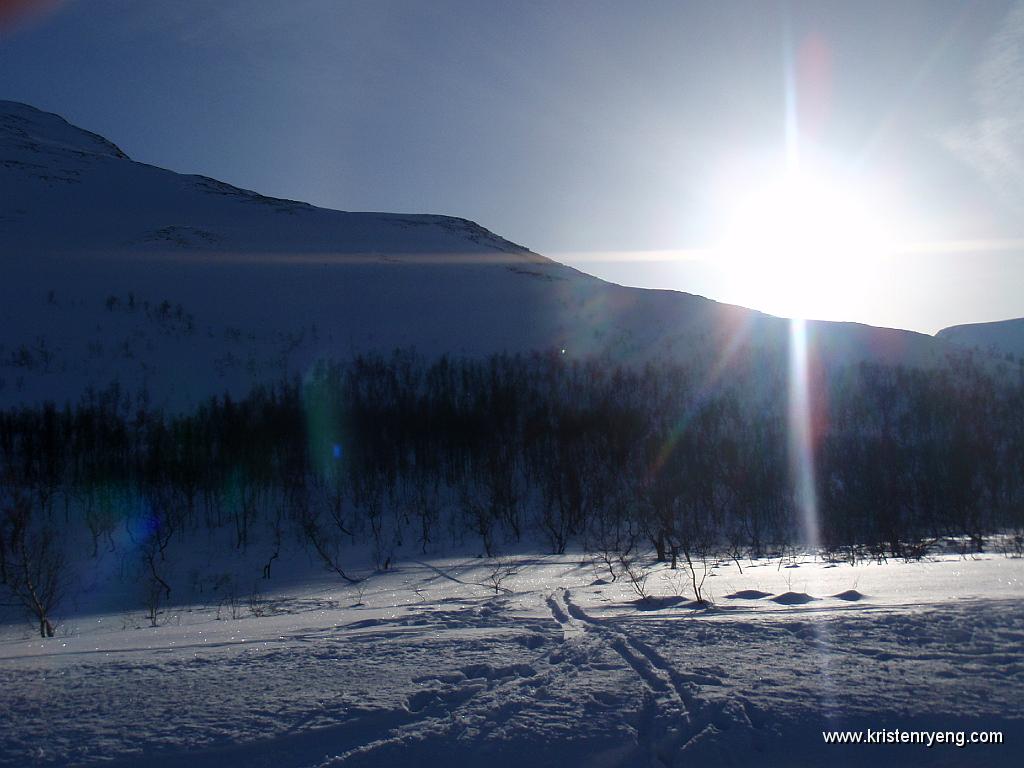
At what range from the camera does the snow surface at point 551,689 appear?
3719 millimetres

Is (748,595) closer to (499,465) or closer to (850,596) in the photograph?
(850,596)

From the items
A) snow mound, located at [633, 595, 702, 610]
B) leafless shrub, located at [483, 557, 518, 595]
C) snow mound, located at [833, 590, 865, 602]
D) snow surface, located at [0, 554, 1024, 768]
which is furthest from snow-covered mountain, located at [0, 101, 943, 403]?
snow mound, located at [833, 590, 865, 602]

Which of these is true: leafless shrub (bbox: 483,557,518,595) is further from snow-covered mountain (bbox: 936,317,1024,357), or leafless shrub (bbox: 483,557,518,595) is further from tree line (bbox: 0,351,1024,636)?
snow-covered mountain (bbox: 936,317,1024,357)

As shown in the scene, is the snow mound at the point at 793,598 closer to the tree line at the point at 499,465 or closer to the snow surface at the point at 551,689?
the snow surface at the point at 551,689

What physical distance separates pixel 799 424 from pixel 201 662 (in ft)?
139

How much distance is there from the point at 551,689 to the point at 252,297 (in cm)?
5746

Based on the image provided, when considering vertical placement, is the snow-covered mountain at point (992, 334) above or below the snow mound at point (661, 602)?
above

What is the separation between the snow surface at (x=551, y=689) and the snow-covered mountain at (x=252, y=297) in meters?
39.7

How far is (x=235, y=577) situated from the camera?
2270 centimetres

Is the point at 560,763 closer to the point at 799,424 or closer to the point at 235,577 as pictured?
the point at 235,577

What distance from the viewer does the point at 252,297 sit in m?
56.6

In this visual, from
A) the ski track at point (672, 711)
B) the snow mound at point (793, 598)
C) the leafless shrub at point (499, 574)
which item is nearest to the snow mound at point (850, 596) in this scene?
the snow mound at point (793, 598)

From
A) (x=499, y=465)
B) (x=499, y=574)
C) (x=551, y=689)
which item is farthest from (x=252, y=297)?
(x=551, y=689)

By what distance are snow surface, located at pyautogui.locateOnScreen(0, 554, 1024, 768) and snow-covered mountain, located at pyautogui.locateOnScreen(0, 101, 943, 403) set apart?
39.7m
